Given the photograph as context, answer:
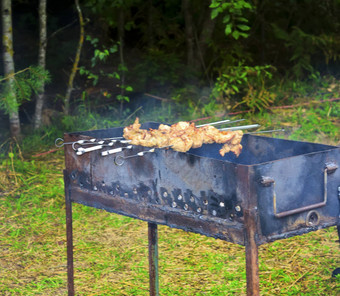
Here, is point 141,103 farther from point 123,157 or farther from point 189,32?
point 123,157

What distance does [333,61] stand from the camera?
948 centimetres

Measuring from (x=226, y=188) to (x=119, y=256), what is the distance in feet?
7.32

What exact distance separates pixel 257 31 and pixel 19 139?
16.0ft

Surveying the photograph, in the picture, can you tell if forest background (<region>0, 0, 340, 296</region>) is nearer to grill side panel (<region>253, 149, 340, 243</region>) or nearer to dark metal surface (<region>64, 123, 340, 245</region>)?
dark metal surface (<region>64, 123, 340, 245</region>)

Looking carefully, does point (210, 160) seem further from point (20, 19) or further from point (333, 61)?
point (333, 61)

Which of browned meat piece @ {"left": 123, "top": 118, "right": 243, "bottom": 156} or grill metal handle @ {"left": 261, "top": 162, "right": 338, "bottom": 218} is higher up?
browned meat piece @ {"left": 123, "top": 118, "right": 243, "bottom": 156}

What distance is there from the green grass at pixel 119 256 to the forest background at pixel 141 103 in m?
0.01

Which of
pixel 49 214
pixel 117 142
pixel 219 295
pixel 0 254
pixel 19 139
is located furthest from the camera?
pixel 19 139

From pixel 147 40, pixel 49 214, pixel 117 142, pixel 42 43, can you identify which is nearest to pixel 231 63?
pixel 147 40

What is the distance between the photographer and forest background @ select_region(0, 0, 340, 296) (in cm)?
440

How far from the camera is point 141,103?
27.6 ft

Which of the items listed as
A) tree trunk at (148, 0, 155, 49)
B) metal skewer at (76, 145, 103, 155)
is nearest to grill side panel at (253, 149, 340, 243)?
metal skewer at (76, 145, 103, 155)

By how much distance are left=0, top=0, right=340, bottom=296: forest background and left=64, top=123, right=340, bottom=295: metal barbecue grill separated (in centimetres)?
110

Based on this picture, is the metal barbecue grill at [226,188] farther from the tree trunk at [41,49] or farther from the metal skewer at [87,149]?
the tree trunk at [41,49]
